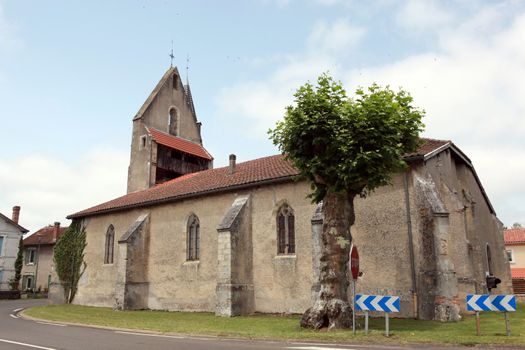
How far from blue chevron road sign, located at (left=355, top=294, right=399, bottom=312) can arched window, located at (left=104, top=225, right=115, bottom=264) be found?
19.0 metres

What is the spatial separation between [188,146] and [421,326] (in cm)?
2427

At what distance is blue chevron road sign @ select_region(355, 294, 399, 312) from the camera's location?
10633 millimetres

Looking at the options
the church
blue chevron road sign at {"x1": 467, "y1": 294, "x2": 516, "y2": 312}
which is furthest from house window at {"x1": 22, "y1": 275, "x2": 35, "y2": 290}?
blue chevron road sign at {"x1": 467, "y1": 294, "x2": 516, "y2": 312}

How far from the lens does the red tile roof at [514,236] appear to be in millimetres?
42438

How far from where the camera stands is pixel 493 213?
24391 millimetres

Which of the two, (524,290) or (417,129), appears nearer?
(417,129)

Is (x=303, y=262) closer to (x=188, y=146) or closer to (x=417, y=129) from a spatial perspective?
(x=417, y=129)

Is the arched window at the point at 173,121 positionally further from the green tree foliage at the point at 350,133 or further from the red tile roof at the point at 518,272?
the red tile roof at the point at 518,272

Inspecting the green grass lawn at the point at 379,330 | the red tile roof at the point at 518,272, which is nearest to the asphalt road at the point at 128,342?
the green grass lawn at the point at 379,330

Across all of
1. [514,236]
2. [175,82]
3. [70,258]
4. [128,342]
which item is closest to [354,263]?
[128,342]

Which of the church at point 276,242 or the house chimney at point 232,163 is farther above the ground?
the house chimney at point 232,163

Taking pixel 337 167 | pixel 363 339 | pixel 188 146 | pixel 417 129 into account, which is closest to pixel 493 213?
pixel 417 129

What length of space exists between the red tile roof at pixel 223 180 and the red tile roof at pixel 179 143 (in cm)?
519

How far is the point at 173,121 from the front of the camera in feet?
113
